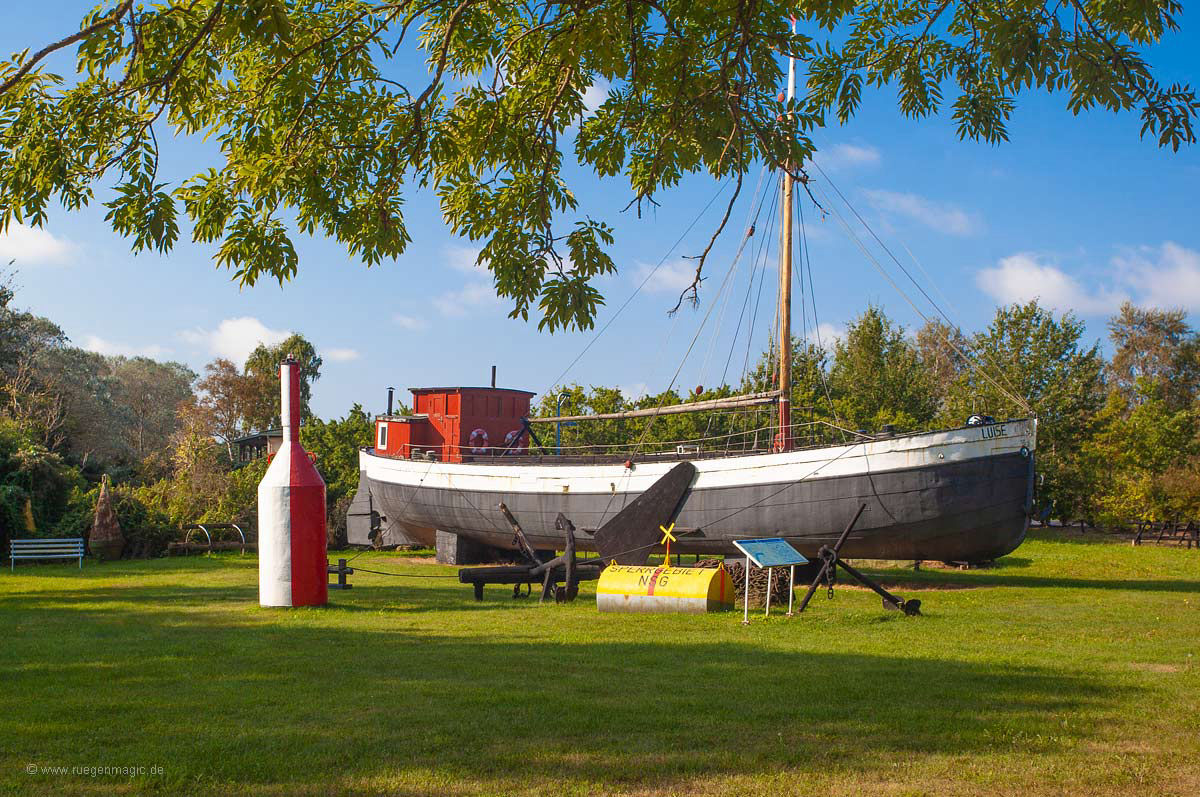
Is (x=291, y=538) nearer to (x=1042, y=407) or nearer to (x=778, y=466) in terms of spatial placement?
(x=778, y=466)

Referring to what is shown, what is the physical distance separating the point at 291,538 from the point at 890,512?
1131 centimetres

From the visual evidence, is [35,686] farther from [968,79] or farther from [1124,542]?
[1124,542]

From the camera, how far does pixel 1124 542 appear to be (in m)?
33.1

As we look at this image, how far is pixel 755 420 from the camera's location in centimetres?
2834

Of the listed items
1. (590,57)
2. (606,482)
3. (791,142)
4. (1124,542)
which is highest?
(590,57)

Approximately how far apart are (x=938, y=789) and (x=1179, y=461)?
113 ft

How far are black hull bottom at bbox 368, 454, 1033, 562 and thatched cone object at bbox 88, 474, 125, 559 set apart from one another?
1467 cm

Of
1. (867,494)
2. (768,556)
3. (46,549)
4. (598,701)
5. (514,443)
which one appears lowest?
(46,549)

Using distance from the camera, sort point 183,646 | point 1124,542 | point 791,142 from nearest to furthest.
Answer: point 791,142 → point 183,646 → point 1124,542

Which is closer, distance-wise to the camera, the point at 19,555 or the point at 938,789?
the point at 938,789

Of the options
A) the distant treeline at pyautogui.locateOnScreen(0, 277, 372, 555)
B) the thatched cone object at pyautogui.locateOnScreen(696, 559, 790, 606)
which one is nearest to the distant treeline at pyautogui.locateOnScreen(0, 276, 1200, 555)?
the distant treeline at pyautogui.locateOnScreen(0, 277, 372, 555)

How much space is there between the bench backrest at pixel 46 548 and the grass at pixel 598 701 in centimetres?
1038

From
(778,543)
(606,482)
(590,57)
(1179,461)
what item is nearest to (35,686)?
(590,57)

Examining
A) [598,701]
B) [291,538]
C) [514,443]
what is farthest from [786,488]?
[598,701]
